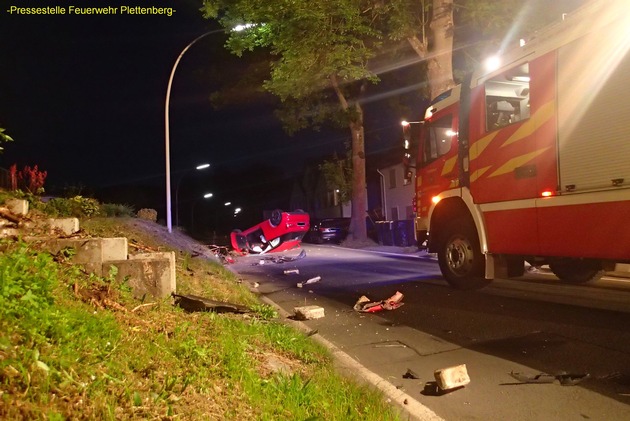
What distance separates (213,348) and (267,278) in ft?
29.3

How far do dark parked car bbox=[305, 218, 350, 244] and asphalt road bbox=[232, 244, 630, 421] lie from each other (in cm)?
1970

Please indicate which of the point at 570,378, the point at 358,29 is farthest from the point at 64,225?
the point at 358,29

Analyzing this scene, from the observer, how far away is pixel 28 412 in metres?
2.38

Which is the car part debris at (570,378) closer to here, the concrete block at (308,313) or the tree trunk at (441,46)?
the concrete block at (308,313)

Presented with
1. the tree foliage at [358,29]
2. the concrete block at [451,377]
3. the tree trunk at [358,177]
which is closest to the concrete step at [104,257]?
the concrete block at [451,377]

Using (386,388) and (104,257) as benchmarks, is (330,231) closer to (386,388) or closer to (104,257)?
(104,257)

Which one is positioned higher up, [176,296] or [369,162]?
[369,162]

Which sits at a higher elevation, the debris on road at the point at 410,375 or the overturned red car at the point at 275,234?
the overturned red car at the point at 275,234

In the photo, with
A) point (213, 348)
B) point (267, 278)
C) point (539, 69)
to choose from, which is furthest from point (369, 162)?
point (213, 348)

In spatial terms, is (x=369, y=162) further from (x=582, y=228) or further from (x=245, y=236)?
(x=582, y=228)

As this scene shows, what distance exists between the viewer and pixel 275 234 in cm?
2089

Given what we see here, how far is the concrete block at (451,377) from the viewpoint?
164 inches

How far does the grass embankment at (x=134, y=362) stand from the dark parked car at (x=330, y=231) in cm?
2473

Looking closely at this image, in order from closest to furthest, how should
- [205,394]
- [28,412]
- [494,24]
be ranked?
1. [28,412]
2. [205,394]
3. [494,24]
